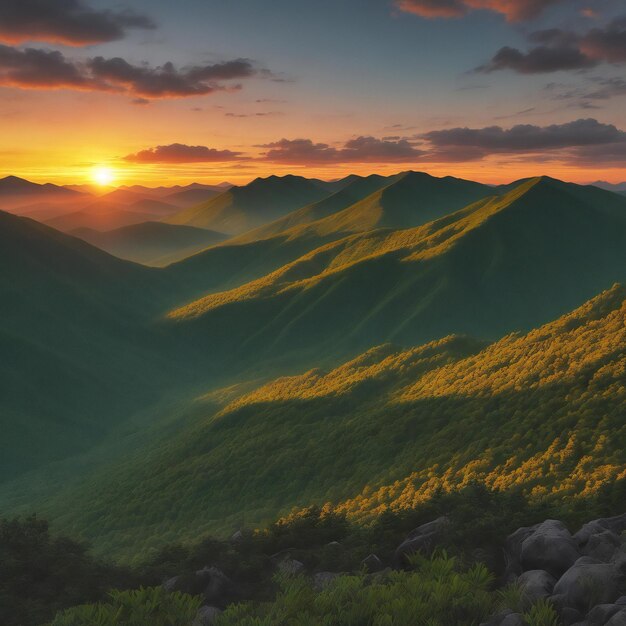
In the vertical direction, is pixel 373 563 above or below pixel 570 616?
below

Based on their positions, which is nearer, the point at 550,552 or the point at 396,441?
the point at 550,552

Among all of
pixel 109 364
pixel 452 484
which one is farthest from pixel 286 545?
pixel 109 364

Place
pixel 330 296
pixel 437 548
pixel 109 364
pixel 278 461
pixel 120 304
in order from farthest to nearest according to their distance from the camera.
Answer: pixel 120 304 → pixel 330 296 → pixel 109 364 → pixel 278 461 → pixel 437 548

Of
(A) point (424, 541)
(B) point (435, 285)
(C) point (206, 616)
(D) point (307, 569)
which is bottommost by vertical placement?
(D) point (307, 569)

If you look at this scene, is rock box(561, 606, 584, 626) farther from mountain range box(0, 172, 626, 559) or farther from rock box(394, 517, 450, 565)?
mountain range box(0, 172, 626, 559)

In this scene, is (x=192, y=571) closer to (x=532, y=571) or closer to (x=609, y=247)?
(x=532, y=571)

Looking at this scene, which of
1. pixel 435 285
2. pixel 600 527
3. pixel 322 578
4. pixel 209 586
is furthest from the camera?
pixel 435 285

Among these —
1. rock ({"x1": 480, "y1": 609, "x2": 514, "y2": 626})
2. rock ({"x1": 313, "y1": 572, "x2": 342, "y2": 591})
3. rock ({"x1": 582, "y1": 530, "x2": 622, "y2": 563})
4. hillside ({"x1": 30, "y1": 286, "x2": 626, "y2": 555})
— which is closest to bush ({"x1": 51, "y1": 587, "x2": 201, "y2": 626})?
rock ({"x1": 313, "y1": 572, "x2": 342, "y2": 591})

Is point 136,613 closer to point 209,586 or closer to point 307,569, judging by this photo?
point 209,586

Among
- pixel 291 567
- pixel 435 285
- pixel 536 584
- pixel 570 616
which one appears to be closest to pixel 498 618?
pixel 570 616
